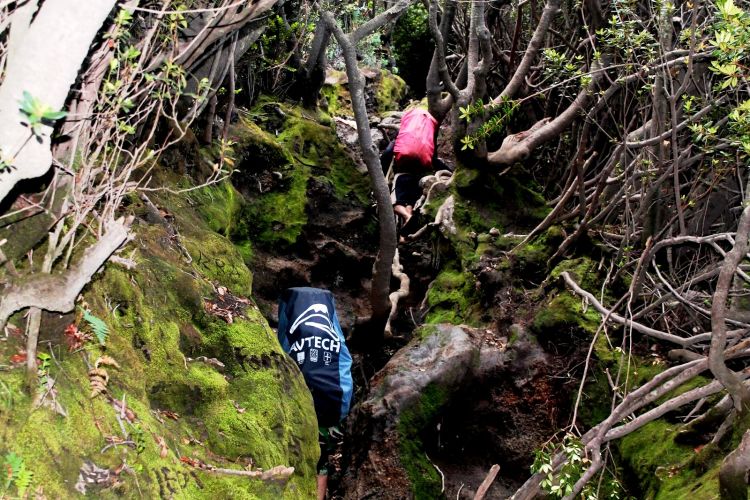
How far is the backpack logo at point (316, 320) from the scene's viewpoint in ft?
16.7

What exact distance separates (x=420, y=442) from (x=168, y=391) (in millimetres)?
2681

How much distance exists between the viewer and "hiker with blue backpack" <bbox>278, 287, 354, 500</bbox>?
4.92 meters

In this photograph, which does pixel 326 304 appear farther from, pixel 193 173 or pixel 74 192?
pixel 74 192

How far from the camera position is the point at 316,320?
16.9ft

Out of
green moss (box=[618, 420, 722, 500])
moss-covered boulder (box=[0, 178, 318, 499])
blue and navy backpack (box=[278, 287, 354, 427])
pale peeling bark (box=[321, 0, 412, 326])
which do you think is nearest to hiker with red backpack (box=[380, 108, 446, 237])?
pale peeling bark (box=[321, 0, 412, 326])

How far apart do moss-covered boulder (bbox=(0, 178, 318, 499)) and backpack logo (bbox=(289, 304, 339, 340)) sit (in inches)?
21.2

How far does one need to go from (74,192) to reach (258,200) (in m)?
5.08

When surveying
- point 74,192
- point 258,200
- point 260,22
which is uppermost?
point 260,22

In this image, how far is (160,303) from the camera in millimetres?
3412

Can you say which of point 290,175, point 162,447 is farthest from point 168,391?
point 290,175

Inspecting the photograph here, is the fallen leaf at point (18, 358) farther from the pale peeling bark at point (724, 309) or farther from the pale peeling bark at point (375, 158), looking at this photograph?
the pale peeling bark at point (375, 158)

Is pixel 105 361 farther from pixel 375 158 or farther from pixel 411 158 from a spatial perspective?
pixel 411 158

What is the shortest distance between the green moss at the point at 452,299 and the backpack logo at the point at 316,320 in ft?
6.11

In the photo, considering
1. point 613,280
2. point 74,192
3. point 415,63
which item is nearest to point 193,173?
point 74,192
